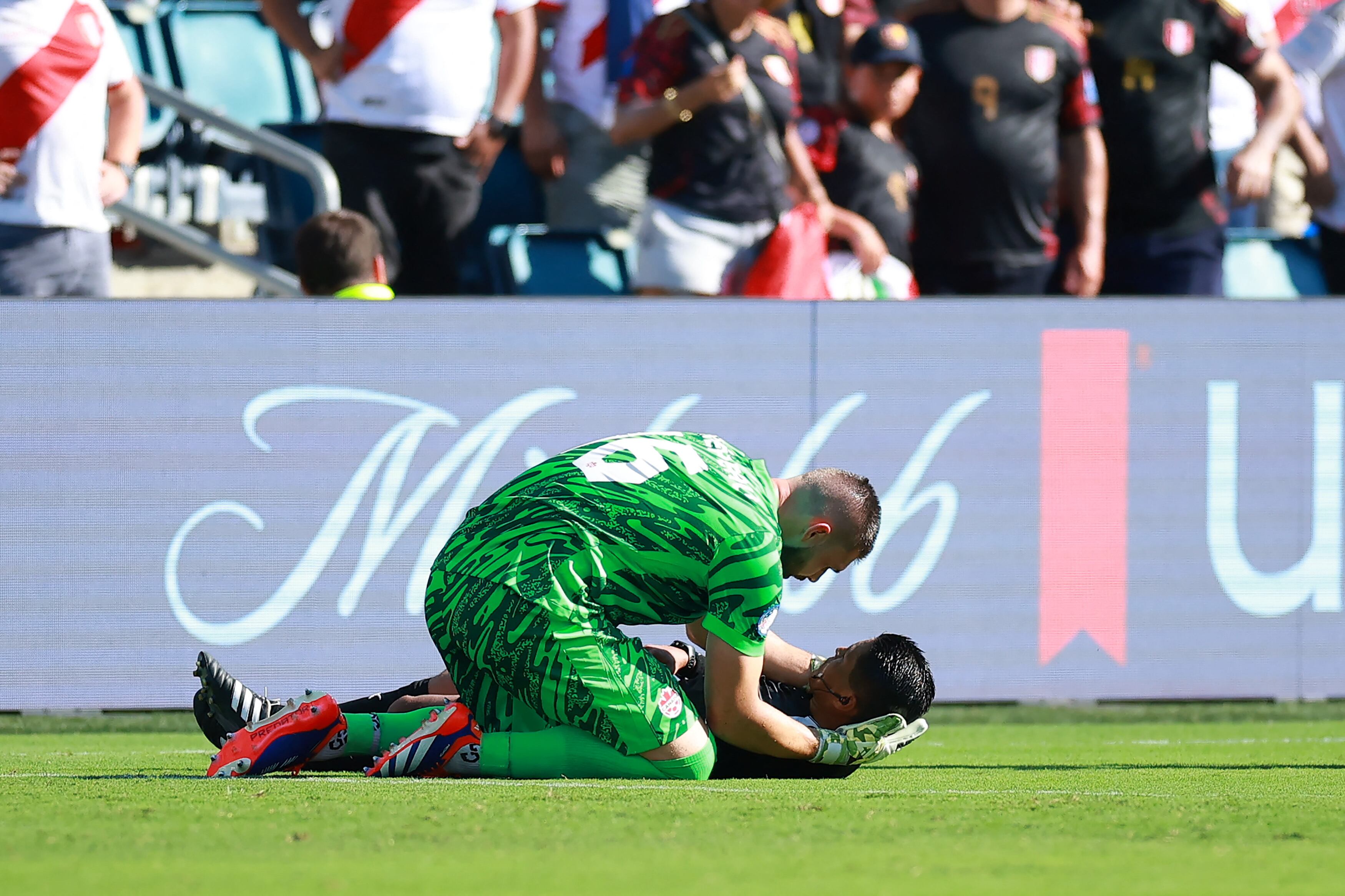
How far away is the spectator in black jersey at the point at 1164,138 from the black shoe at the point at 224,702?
4.99 metres

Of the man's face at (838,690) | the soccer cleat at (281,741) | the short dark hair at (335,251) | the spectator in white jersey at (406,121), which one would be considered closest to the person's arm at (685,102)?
the spectator in white jersey at (406,121)

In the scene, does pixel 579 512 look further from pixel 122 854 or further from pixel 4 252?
pixel 4 252

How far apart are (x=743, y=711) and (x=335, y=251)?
2.98 m

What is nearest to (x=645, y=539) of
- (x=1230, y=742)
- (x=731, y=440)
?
(x=731, y=440)

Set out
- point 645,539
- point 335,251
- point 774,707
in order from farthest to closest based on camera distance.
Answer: point 335,251, point 774,707, point 645,539

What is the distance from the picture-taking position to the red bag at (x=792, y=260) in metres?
8.02

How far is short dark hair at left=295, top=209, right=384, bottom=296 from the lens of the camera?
6797 mm

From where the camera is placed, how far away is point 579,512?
4754mm

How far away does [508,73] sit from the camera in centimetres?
833

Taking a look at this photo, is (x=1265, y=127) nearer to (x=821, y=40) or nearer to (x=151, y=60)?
(x=821, y=40)

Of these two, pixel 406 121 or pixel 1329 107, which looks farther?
pixel 1329 107

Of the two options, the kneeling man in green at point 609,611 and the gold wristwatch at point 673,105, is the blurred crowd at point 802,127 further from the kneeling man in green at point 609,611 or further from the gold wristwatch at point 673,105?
the kneeling man in green at point 609,611

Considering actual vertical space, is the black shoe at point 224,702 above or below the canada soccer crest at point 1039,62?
below

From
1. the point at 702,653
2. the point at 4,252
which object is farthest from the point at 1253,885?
the point at 4,252
